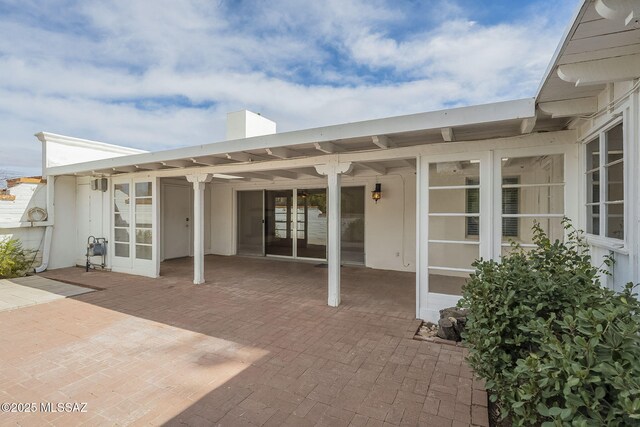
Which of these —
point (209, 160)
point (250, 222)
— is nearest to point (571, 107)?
point (209, 160)

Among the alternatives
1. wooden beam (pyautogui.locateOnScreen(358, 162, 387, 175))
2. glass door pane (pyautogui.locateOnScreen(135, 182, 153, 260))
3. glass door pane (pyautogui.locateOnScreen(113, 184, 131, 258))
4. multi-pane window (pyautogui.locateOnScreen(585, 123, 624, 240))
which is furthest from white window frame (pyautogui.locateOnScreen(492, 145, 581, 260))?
glass door pane (pyautogui.locateOnScreen(113, 184, 131, 258))

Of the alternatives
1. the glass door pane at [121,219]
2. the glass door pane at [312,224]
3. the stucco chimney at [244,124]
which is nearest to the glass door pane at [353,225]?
the glass door pane at [312,224]

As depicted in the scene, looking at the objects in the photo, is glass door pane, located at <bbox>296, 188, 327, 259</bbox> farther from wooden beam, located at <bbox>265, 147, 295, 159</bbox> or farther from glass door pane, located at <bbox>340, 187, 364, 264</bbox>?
wooden beam, located at <bbox>265, 147, 295, 159</bbox>

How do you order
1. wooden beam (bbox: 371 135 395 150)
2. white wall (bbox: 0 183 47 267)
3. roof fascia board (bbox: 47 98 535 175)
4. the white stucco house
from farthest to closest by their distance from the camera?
white wall (bbox: 0 183 47 267), wooden beam (bbox: 371 135 395 150), roof fascia board (bbox: 47 98 535 175), the white stucco house

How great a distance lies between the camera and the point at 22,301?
197 inches

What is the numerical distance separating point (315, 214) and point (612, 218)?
6.60 m

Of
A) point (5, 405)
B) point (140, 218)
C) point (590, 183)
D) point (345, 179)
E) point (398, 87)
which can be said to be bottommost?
point (5, 405)

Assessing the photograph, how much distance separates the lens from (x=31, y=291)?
5.62 m

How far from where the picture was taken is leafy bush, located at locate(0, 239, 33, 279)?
657 centimetres

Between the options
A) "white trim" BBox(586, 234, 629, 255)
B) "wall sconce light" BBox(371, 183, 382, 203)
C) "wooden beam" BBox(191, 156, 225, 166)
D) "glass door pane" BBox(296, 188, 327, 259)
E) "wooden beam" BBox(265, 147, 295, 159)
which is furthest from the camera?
"glass door pane" BBox(296, 188, 327, 259)

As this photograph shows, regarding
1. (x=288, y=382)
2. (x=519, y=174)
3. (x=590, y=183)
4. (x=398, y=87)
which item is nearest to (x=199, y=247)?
(x=288, y=382)

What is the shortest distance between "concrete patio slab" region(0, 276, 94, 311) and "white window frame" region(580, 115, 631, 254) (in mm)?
7257

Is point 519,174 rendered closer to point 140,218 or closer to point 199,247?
point 199,247

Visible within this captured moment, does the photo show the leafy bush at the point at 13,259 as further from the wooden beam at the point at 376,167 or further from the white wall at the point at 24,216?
the wooden beam at the point at 376,167
